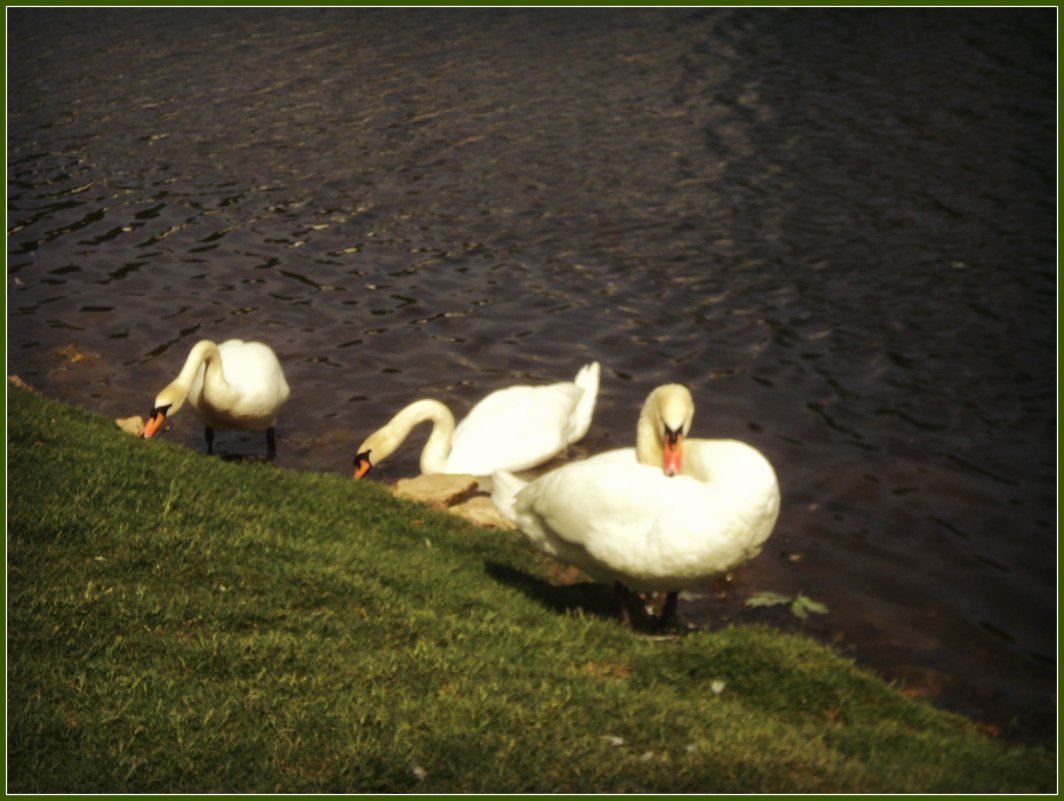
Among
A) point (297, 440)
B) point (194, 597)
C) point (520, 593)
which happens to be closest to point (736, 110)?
point (297, 440)

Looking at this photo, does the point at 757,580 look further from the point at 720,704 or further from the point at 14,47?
the point at 14,47

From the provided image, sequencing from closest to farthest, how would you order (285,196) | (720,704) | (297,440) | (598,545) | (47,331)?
(720,704) < (598,545) < (297,440) < (47,331) < (285,196)

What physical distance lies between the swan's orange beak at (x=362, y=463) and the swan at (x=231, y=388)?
4.32 ft

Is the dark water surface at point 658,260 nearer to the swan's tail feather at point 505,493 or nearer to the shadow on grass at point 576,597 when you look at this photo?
the shadow on grass at point 576,597

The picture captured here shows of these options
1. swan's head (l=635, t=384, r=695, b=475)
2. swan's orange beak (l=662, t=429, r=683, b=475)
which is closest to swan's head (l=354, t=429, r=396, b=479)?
swan's head (l=635, t=384, r=695, b=475)

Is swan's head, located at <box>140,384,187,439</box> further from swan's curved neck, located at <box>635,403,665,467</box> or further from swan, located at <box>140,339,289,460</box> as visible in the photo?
swan's curved neck, located at <box>635,403,665,467</box>

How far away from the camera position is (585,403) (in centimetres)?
1338

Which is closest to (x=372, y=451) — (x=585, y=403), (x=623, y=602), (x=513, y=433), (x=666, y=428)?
(x=513, y=433)

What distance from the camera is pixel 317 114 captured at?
2583 cm

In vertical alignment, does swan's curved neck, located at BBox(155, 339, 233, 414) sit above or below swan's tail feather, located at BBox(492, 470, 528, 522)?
below

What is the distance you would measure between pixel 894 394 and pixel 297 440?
7.19 metres

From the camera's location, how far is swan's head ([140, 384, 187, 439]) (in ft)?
38.2

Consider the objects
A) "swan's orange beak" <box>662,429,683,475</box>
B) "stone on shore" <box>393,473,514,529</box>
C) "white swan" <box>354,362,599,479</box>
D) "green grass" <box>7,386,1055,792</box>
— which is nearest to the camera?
"green grass" <box>7,386,1055,792</box>

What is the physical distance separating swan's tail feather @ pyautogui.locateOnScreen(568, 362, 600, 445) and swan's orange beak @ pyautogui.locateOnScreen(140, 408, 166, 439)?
4.46 m
